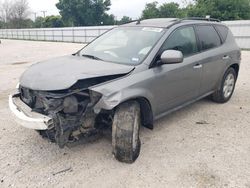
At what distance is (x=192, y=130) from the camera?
4469 millimetres

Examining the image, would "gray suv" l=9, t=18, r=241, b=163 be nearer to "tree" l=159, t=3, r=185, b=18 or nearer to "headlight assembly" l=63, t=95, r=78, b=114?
"headlight assembly" l=63, t=95, r=78, b=114

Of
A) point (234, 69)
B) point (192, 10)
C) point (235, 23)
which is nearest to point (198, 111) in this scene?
point (234, 69)

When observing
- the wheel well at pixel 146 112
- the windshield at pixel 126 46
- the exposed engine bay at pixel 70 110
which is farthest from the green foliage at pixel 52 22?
the exposed engine bay at pixel 70 110

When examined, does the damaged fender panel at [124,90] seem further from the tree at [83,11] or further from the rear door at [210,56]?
the tree at [83,11]

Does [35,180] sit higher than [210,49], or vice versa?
[210,49]

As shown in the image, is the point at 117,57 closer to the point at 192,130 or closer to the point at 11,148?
the point at 192,130

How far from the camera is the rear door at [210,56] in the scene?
4.87 m

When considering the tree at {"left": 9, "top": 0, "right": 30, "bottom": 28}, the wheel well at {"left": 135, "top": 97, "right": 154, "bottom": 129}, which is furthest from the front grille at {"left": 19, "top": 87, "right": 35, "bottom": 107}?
the tree at {"left": 9, "top": 0, "right": 30, "bottom": 28}

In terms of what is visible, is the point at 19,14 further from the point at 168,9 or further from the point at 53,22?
the point at 168,9

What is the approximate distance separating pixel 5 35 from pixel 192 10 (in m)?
37.9

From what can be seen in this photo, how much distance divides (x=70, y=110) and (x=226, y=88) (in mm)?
3768

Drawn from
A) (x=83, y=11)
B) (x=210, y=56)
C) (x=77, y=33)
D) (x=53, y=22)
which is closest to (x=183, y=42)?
(x=210, y=56)

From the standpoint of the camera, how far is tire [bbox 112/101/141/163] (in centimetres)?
338

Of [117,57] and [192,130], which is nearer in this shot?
[117,57]
